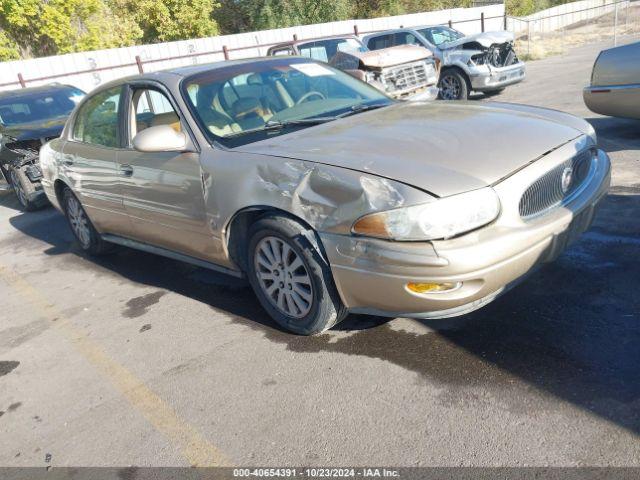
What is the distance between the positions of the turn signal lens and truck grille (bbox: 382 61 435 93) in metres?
6.71

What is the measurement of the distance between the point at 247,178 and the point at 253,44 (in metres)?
18.8

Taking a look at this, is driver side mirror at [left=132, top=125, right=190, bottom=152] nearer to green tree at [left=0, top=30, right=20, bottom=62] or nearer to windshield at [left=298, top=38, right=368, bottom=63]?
windshield at [left=298, top=38, right=368, bottom=63]

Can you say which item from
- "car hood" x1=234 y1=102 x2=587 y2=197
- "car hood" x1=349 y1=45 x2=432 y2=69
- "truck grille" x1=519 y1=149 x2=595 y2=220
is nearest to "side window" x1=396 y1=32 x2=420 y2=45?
"car hood" x1=349 y1=45 x2=432 y2=69

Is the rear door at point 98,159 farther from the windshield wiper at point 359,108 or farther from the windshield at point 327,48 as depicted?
the windshield at point 327,48

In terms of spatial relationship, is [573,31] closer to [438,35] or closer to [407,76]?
[438,35]

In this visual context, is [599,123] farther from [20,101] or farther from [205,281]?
[20,101]

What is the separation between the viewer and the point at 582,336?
3.15 meters

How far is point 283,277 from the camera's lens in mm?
3553

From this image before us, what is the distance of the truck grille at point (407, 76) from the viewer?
9086 millimetres

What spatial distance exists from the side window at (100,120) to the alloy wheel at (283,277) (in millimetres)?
1874

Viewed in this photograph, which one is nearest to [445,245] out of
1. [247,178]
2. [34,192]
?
[247,178]

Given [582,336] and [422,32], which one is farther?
[422,32]

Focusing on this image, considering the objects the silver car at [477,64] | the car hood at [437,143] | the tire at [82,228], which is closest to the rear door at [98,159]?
the tire at [82,228]

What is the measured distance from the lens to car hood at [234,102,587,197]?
2.94 metres
